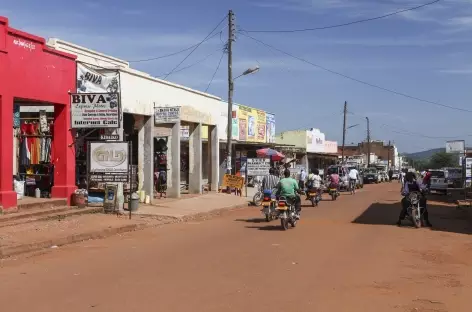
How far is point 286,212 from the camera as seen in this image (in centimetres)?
1559

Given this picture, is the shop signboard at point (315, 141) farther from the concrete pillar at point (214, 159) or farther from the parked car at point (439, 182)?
the concrete pillar at point (214, 159)

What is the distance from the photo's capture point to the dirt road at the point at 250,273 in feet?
23.6

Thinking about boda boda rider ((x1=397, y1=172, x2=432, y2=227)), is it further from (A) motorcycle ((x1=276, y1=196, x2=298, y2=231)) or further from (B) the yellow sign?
(B) the yellow sign

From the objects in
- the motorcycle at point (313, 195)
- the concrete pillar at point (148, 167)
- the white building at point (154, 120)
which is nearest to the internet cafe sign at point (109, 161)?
the white building at point (154, 120)

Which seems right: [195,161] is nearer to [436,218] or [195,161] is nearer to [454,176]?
[436,218]

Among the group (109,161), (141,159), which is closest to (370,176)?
(141,159)

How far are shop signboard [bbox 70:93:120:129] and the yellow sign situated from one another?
39.0 feet

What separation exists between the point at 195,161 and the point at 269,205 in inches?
449

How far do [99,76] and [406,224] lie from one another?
1160 centimetres

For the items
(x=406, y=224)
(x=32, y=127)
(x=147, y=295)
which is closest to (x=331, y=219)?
(x=406, y=224)

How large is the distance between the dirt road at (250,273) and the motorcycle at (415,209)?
1.20m

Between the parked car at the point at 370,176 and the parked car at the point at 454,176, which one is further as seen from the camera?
the parked car at the point at 370,176

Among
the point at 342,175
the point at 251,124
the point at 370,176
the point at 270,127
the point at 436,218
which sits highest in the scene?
the point at 270,127

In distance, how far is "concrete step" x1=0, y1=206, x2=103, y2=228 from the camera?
14.7 meters
